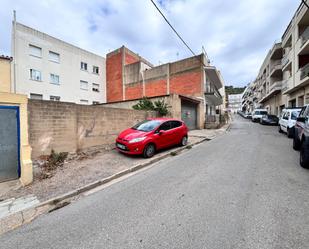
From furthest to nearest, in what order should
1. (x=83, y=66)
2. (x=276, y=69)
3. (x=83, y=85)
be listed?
(x=276, y=69)
(x=83, y=66)
(x=83, y=85)

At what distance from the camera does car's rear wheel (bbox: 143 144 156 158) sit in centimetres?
691

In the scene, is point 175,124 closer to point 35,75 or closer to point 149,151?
point 149,151

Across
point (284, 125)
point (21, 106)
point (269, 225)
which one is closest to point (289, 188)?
point (269, 225)

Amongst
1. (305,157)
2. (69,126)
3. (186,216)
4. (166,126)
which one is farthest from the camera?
(166,126)

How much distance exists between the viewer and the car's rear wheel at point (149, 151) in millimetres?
6911

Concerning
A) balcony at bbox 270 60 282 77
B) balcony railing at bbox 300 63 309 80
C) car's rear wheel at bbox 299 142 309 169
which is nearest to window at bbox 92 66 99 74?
balcony railing at bbox 300 63 309 80

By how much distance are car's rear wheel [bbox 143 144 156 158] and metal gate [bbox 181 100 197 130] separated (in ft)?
29.3

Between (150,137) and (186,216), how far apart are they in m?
Answer: 4.46

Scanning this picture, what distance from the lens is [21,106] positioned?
4.54 metres

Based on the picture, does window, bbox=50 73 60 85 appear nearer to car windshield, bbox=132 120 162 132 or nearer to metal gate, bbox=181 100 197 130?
metal gate, bbox=181 100 197 130

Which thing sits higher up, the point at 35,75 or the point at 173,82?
the point at 35,75

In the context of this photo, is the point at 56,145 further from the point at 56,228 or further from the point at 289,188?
the point at 289,188

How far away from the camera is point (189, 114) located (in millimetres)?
17000

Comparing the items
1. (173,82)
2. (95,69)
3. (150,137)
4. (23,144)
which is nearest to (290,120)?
(150,137)
